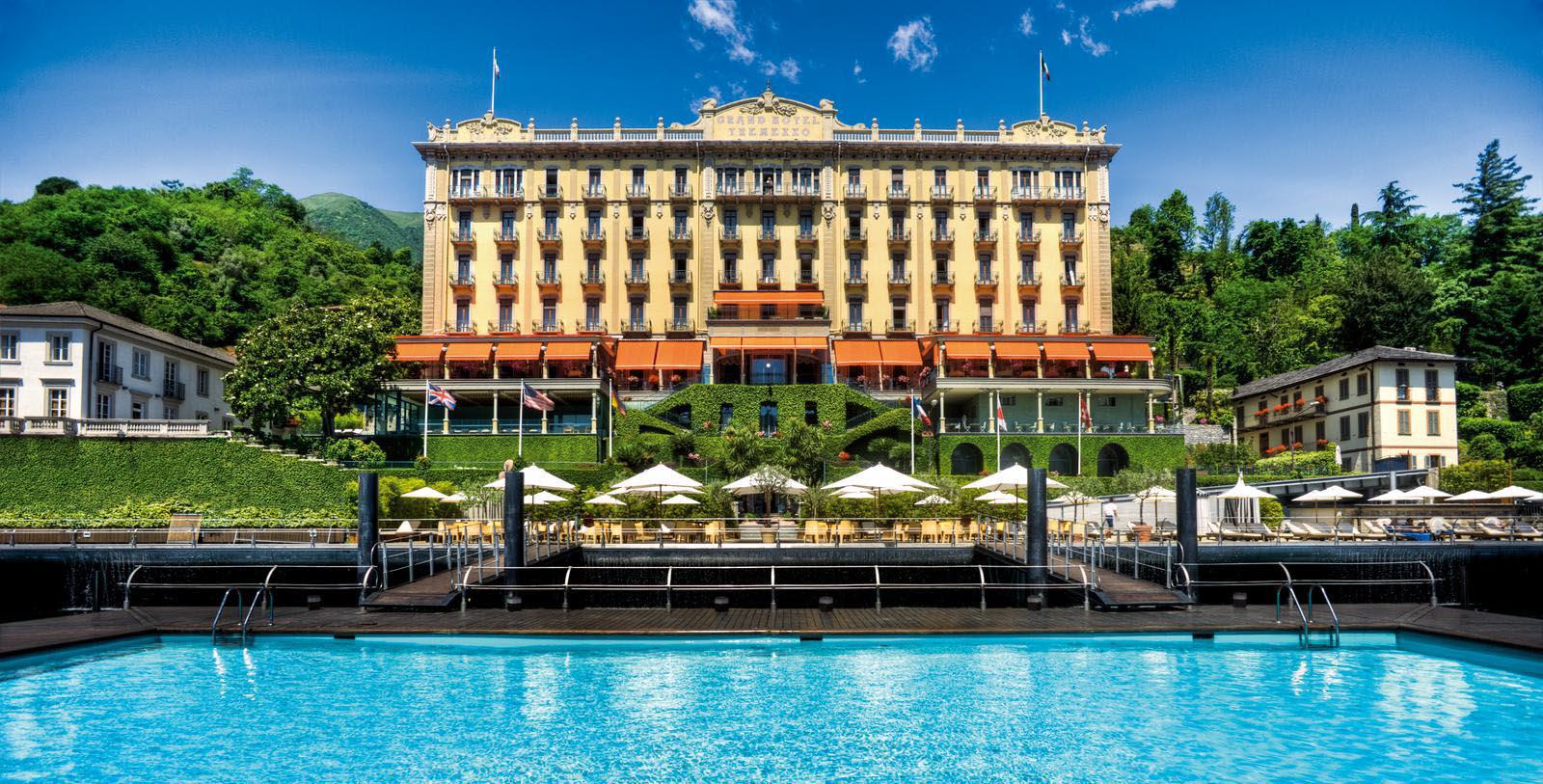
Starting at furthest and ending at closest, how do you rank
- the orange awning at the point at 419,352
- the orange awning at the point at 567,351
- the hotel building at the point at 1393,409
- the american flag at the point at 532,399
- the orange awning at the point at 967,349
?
1. the orange awning at the point at 967,349
2. the orange awning at the point at 567,351
3. the orange awning at the point at 419,352
4. the hotel building at the point at 1393,409
5. the american flag at the point at 532,399

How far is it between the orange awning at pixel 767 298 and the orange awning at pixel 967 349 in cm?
974

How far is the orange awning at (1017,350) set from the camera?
53625 mm

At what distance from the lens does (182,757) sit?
440 inches

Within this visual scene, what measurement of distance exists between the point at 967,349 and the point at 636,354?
749 inches

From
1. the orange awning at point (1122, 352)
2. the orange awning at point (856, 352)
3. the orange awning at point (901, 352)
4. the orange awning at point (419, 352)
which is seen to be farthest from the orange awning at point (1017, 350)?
the orange awning at point (419, 352)

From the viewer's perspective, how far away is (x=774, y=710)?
1296cm

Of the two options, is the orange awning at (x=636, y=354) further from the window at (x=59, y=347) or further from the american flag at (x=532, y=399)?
the window at (x=59, y=347)

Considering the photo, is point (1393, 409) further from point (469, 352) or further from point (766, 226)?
point (469, 352)

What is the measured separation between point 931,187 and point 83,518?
47.5 meters

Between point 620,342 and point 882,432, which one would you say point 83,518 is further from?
point 882,432

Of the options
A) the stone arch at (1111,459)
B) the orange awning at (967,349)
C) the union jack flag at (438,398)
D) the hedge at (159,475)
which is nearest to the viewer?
the hedge at (159,475)

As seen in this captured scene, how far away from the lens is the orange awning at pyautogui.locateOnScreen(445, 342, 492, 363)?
174 ft

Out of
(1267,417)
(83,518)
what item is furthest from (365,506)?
(1267,417)

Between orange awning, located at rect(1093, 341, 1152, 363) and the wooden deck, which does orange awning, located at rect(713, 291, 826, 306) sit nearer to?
orange awning, located at rect(1093, 341, 1152, 363)
